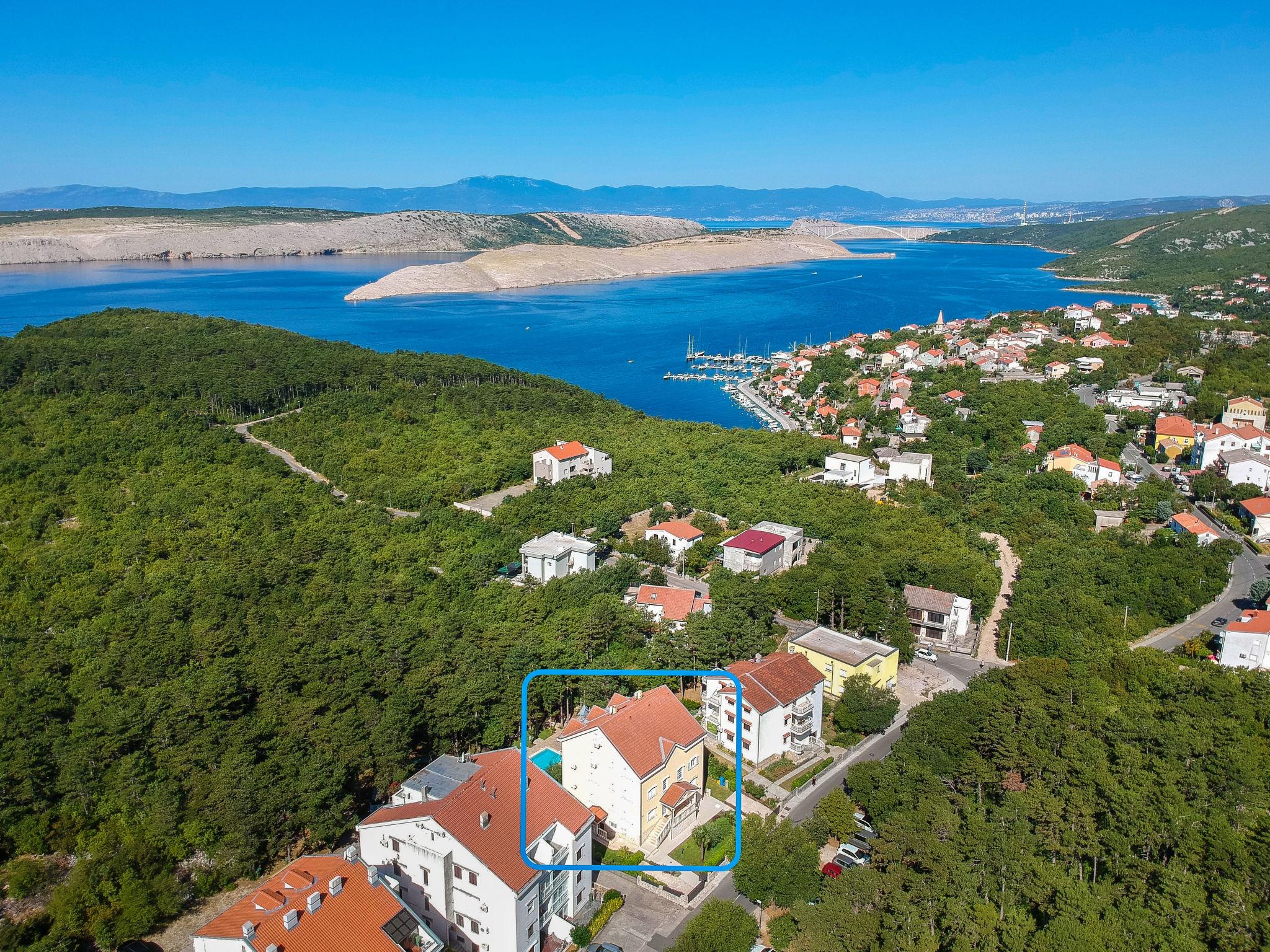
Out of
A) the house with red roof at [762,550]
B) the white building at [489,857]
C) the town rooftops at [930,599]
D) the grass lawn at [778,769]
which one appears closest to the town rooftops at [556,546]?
the house with red roof at [762,550]

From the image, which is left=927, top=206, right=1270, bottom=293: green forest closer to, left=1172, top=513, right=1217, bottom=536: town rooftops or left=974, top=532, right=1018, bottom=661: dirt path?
left=1172, top=513, right=1217, bottom=536: town rooftops

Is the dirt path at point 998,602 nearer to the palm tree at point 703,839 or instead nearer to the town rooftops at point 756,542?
the town rooftops at point 756,542

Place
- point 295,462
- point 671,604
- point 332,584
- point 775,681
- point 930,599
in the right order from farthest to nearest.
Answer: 1. point 295,462
2. point 332,584
3. point 930,599
4. point 671,604
5. point 775,681

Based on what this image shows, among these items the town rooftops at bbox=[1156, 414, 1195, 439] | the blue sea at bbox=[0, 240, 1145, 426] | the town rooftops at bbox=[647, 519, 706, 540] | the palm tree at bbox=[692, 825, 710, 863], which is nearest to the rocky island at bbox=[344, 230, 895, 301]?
the blue sea at bbox=[0, 240, 1145, 426]

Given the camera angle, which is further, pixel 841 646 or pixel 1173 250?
pixel 1173 250

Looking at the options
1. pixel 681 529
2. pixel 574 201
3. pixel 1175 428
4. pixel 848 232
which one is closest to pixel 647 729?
pixel 681 529

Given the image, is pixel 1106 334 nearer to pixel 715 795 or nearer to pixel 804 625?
pixel 804 625

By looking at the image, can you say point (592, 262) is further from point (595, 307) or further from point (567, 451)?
point (567, 451)

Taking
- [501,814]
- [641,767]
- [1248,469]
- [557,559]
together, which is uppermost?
[501,814]
